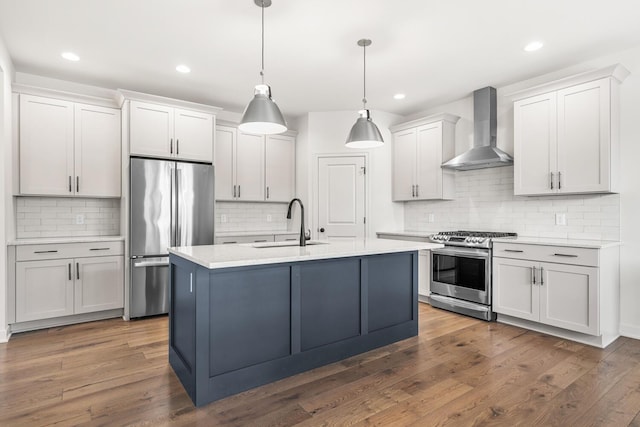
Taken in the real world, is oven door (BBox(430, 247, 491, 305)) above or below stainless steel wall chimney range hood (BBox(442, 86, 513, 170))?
below

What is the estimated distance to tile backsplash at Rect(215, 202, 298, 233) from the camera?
5.30 meters

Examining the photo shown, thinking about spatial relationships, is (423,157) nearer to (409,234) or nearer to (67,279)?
(409,234)

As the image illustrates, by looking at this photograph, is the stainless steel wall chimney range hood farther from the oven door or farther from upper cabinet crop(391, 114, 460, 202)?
the oven door

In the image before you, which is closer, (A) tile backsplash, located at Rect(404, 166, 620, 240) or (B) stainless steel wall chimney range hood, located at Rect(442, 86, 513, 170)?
(A) tile backsplash, located at Rect(404, 166, 620, 240)

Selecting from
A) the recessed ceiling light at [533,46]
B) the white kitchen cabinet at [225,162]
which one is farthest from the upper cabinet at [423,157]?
the white kitchen cabinet at [225,162]

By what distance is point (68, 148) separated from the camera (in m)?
4.00

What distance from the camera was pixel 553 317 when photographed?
342 centimetres

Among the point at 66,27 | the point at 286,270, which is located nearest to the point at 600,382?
the point at 286,270

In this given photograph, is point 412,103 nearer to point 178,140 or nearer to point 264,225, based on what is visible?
point 264,225

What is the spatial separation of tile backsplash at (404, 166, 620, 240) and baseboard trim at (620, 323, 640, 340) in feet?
2.77

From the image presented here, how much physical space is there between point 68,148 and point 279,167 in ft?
8.86

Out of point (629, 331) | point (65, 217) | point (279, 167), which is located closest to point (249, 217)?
point (279, 167)

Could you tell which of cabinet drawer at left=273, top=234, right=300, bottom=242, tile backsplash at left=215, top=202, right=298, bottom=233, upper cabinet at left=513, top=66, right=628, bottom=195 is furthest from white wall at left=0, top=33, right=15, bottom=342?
upper cabinet at left=513, top=66, right=628, bottom=195

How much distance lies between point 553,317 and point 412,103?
10.7 feet
